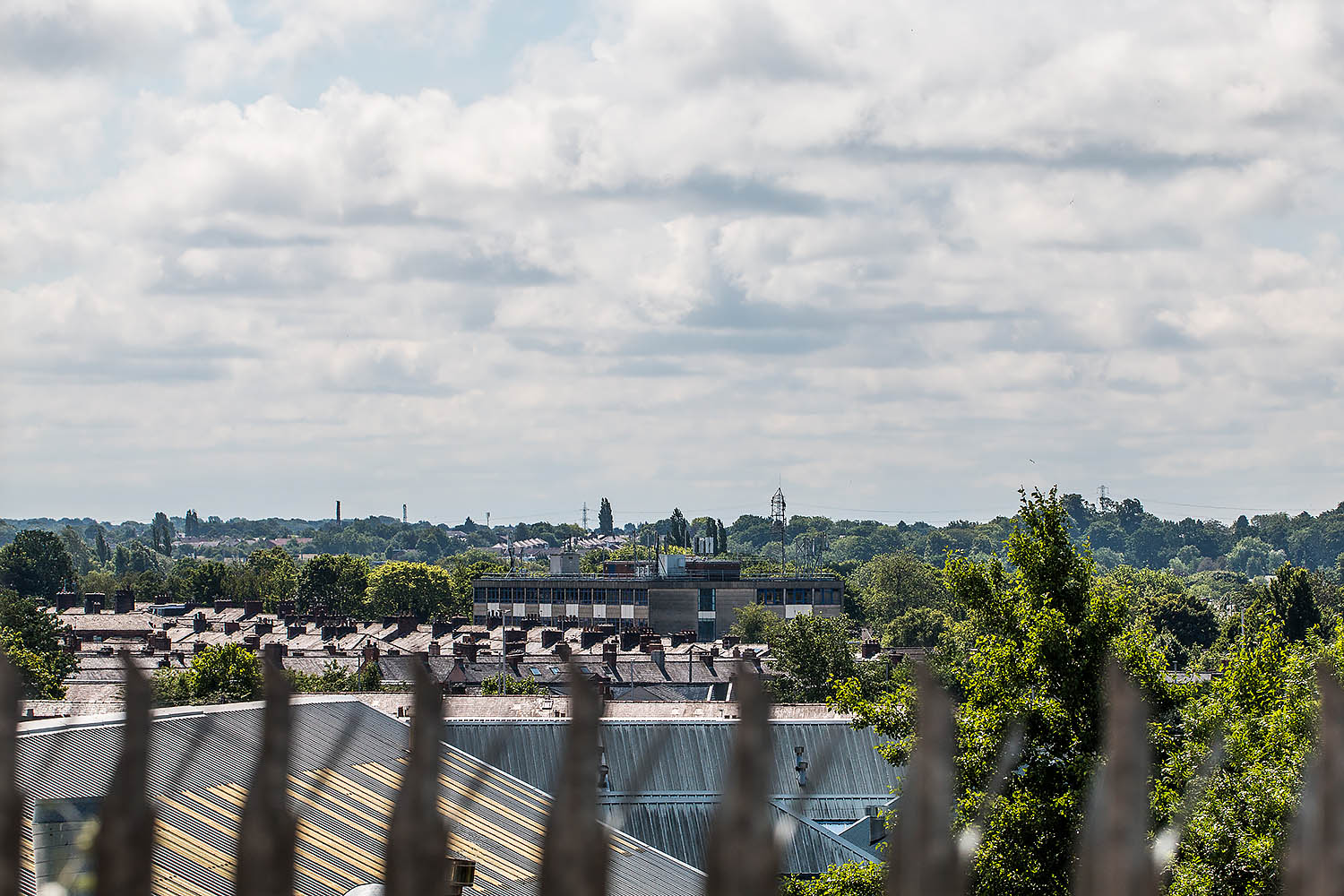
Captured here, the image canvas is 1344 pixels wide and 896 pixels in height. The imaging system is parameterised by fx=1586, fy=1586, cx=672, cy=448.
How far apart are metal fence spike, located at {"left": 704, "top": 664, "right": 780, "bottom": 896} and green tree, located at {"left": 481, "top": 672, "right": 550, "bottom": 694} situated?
68753 millimetres

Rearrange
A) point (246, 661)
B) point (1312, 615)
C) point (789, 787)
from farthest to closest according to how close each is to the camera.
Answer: point (1312, 615), point (246, 661), point (789, 787)

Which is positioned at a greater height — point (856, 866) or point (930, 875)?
point (930, 875)

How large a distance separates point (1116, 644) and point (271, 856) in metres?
18.7

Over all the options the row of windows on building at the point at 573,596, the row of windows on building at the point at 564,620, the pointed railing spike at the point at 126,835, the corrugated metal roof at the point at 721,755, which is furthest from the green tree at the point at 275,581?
the pointed railing spike at the point at 126,835

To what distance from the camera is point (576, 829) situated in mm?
1913

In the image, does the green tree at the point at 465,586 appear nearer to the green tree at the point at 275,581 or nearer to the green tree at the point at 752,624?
the green tree at the point at 275,581

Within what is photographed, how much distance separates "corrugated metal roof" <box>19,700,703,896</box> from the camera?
2.18 meters

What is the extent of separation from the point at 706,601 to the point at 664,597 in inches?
140

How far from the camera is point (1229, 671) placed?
21.0 meters

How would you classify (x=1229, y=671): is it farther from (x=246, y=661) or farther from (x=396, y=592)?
(x=396, y=592)

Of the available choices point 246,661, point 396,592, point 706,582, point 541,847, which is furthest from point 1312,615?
point 541,847

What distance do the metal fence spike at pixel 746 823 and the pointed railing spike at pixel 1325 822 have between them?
23.5 inches

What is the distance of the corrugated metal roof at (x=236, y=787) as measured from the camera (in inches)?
85.7

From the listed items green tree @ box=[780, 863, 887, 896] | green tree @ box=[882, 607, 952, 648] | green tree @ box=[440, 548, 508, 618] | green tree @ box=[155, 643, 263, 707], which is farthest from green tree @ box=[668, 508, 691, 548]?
green tree @ box=[780, 863, 887, 896]
